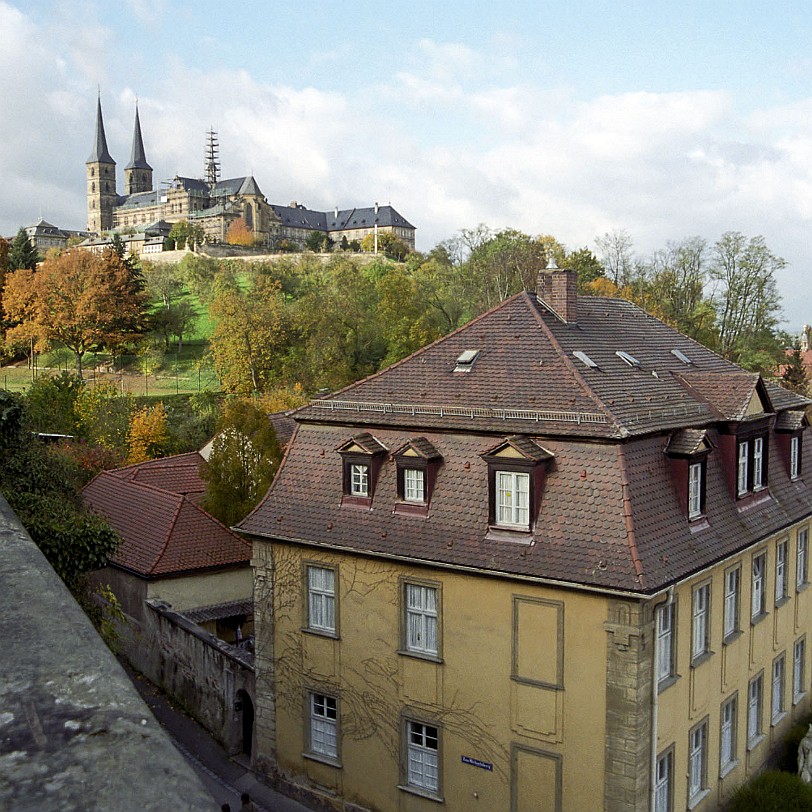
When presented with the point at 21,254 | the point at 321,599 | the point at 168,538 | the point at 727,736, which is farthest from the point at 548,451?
the point at 21,254

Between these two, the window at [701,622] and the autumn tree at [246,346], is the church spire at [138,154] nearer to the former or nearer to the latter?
the autumn tree at [246,346]

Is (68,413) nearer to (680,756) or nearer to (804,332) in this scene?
(680,756)

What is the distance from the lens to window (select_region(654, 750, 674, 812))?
15430 millimetres

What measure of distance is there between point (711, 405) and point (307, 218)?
438ft

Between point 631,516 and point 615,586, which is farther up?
point 631,516

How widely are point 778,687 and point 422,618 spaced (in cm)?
953

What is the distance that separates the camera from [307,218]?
5773 inches

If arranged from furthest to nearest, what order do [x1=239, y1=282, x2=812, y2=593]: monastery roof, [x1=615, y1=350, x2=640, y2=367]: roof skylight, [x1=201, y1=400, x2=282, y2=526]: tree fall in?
[x1=201, y1=400, x2=282, y2=526]: tree → [x1=615, y1=350, x2=640, y2=367]: roof skylight → [x1=239, y1=282, x2=812, y2=593]: monastery roof

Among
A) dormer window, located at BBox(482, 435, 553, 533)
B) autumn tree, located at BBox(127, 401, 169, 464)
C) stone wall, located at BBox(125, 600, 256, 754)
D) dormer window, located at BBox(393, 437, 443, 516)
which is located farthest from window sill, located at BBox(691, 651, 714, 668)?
autumn tree, located at BBox(127, 401, 169, 464)

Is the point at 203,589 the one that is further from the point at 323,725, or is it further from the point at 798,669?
the point at 798,669

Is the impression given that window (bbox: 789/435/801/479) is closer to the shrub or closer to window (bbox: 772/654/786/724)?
window (bbox: 772/654/786/724)

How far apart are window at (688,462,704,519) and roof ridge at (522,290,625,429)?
2155 mm

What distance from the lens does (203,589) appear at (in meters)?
26.5

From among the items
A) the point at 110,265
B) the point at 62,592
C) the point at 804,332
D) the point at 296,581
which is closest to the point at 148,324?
the point at 110,265
